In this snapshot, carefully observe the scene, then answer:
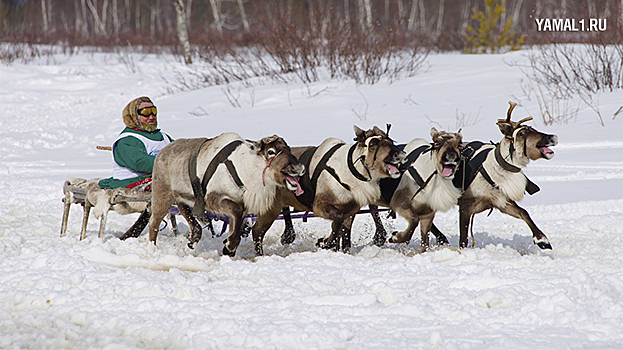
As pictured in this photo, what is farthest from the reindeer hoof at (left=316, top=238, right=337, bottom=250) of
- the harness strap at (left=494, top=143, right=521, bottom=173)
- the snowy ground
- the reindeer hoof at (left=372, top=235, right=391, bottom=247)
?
the harness strap at (left=494, top=143, right=521, bottom=173)

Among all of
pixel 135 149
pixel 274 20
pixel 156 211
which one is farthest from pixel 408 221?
pixel 274 20

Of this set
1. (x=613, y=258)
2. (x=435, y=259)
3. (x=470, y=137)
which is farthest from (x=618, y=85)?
(x=435, y=259)

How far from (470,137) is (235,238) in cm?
669

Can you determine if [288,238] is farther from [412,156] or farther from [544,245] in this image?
[544,245]

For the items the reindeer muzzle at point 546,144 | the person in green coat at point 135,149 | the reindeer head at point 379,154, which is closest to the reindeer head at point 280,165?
the reindeer head at point 379,154

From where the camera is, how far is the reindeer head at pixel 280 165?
4.71m

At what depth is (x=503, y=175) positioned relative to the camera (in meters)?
5.15

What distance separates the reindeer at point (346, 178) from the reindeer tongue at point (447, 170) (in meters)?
0.42

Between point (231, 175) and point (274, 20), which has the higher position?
Result: point (274, 20)

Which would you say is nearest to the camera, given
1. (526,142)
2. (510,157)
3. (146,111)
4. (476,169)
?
(526,142)

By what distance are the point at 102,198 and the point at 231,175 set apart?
4.58 feet

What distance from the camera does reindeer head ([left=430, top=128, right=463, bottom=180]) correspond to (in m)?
4.95

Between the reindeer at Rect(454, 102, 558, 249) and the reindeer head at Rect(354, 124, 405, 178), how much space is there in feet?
2.41

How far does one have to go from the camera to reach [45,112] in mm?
16359
